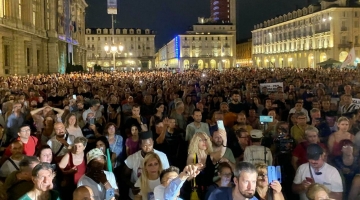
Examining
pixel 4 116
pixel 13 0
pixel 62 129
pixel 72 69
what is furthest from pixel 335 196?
pixel 72 69

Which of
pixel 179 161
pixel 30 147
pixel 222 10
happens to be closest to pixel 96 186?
pixel 30 147

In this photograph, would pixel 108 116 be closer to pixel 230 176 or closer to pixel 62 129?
pixel 62 129

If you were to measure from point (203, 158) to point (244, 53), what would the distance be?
477 ft

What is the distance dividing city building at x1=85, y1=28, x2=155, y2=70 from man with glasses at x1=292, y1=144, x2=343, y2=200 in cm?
13698

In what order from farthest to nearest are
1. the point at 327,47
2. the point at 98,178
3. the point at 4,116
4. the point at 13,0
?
the point at 327,47
the point at 13,0
the point at 4,116
the point at 98,178

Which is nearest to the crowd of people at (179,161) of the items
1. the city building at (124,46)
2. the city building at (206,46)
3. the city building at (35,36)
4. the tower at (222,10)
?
the city building at (35,36)

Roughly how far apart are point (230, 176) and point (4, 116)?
26.4ft

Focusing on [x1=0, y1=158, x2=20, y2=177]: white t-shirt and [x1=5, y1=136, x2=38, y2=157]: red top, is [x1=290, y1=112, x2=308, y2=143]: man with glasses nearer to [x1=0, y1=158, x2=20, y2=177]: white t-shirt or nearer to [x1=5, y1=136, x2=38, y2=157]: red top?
[x1=5, y1=136, x2=38, y2=157]: red top

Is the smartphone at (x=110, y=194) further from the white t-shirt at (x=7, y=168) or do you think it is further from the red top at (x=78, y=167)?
the white t-shirt at (x=7, y=168)

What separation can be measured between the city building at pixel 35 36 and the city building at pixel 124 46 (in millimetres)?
68362

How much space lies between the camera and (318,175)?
5.45 meters

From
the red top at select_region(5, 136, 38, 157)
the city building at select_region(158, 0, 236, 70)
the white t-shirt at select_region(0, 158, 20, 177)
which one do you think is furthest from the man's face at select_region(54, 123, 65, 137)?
the city building at select_region(158, 0, 236, 70)

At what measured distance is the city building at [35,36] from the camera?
3941cm

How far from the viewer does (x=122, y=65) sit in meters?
148
